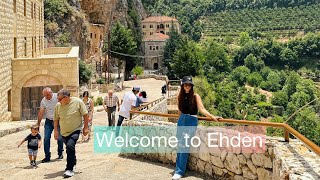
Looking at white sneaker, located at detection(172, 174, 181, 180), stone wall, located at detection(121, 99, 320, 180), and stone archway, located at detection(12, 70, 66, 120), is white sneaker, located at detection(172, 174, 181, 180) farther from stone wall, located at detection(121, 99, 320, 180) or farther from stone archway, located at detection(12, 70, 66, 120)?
stone archway, located at detection(12, 70, 66, 120)

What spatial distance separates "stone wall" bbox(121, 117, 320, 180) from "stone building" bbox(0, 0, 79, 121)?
10220 millimetres

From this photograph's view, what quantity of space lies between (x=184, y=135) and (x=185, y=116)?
39cm

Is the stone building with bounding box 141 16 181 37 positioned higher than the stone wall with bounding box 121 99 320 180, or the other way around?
the stone building with bounding box 141 16 181 37

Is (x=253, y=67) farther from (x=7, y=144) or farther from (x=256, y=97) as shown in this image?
(x=7, y=144)

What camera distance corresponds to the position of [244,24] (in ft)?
460

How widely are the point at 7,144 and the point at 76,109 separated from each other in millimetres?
5101

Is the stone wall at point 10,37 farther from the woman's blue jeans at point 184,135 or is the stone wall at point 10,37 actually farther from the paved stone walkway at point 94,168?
→ the woman's blue jeans at point 184,135

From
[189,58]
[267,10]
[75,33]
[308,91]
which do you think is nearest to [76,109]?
[75,33]

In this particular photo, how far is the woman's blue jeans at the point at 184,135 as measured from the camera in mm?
6229

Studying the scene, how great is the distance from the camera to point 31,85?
17.2m

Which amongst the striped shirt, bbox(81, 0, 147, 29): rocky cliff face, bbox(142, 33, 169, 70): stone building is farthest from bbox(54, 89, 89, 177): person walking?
A: bbox(142, 33, 169, 70): stone building

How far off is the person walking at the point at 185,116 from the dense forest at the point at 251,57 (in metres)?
43.6

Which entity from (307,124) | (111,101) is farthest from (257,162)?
(307,124)

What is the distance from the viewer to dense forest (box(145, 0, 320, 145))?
64.8 meters
